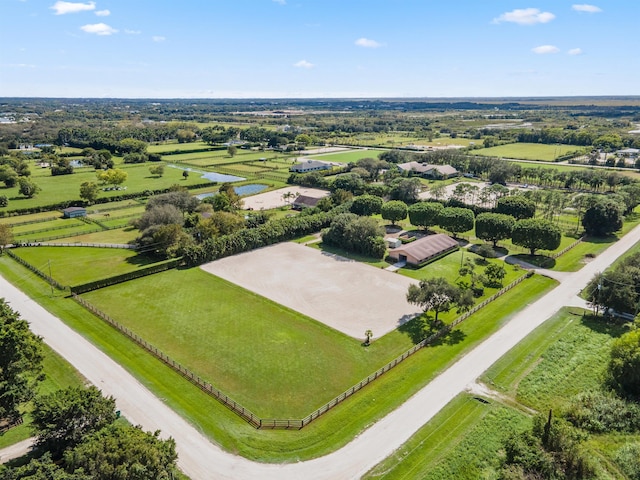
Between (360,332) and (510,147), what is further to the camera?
(510,147)

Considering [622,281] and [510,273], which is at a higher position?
[622,281]

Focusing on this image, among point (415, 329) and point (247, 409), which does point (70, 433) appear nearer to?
point (247, 409)

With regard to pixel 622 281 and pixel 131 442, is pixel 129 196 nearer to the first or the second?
pixel 131 442

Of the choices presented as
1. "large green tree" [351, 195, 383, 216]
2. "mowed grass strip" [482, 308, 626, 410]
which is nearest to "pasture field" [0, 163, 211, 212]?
"large green tree" [351, 195, 383, 216]

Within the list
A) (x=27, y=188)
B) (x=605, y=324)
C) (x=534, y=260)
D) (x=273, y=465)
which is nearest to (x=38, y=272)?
(x=273, y=465)

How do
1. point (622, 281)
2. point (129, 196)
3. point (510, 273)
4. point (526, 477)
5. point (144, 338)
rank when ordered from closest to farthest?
point (526, 477)
point (144, 338)
point (622, 281)
point (510, 273)
point (129, 196)

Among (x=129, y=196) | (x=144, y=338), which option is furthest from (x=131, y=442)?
(x=129, y=196)

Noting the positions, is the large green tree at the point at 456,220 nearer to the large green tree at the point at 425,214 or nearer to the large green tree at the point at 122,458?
the large green tree at the point at 425,214

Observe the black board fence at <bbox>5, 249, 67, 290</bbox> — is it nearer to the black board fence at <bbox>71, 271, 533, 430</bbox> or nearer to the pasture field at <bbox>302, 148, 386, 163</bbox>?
the black board fence at <bbox>71, 271, 533, 430</bbox>
